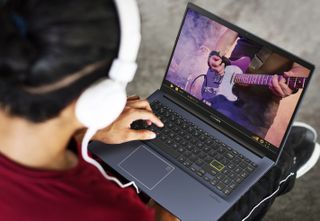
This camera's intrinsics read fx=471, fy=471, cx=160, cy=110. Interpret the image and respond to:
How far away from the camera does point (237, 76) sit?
Answer: 1132mm

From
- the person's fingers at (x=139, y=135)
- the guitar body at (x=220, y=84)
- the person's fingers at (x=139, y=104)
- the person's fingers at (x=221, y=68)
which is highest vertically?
the person's fingers at (x=221, y=68)

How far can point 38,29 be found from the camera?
64 centimetres

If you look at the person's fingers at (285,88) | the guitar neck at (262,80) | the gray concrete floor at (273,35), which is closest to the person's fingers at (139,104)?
the guitar neck at (262,80)

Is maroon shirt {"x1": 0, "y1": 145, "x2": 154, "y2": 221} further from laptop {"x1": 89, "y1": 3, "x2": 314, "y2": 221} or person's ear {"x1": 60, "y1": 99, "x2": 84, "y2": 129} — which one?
laptop {"x1": 89, "y1": 3, "x2": 314, "y2": 221}

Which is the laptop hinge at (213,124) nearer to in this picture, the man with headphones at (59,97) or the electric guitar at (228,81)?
the electric guitar at (228,81)

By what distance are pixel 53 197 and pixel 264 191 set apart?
1.88ft

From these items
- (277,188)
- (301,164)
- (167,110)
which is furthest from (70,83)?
(301,164)

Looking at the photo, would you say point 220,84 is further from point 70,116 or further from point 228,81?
point 70,116

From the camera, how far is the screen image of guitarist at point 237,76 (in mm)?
1060

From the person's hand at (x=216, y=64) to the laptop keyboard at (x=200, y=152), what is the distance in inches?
6.0

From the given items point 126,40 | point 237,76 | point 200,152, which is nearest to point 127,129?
point 200,152

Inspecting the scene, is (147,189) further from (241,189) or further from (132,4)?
(132,4)

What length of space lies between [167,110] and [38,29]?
0.62m

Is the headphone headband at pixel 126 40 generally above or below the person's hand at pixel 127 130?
above
